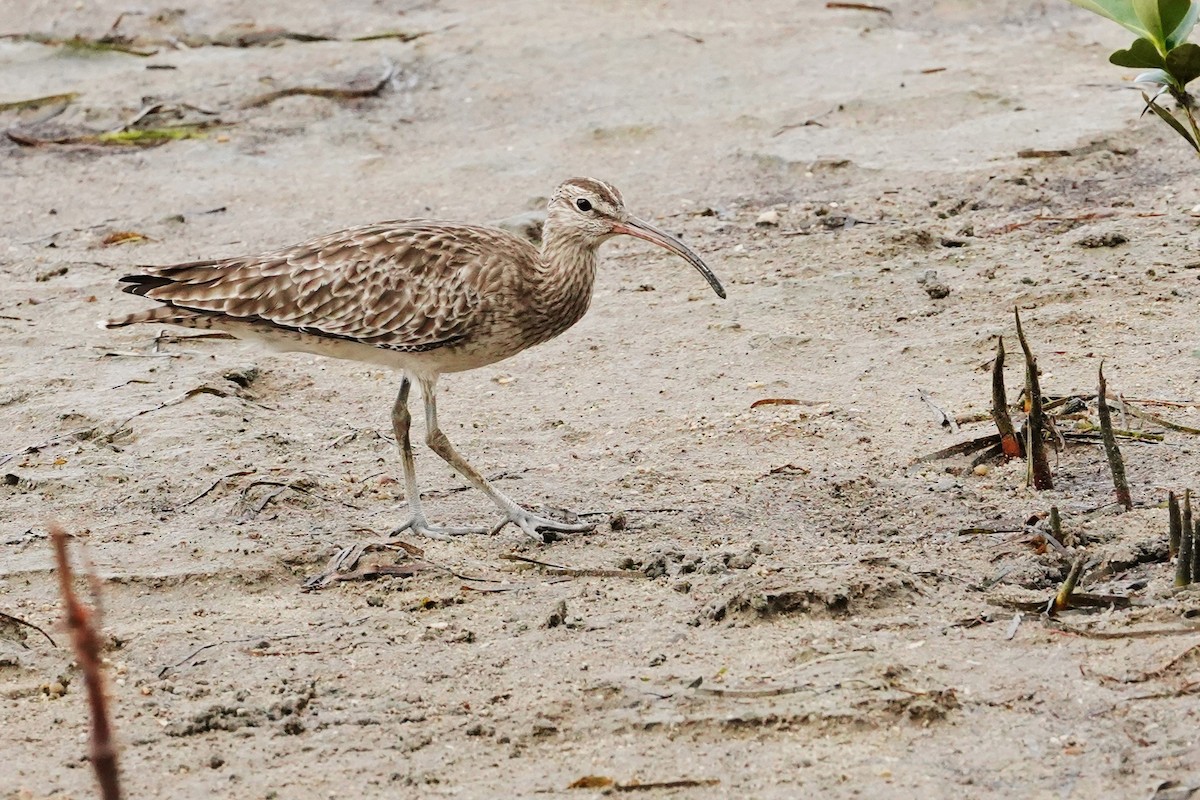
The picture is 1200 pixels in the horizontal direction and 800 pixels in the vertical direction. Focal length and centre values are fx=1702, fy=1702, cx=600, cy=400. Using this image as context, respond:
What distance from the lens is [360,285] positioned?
7816mm

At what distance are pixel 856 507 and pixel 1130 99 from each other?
5.67 metres

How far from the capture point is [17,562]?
6.79 m

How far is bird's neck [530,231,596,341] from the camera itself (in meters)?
7.83

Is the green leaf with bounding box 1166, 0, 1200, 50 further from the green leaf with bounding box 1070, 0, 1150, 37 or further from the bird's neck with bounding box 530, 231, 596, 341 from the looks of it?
the bird's neck with bounding box 530, 231, 596, 341

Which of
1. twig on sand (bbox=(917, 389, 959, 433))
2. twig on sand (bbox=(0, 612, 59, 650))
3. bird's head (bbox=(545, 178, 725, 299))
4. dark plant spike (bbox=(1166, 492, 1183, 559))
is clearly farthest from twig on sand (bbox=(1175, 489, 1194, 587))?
twig on sand (bbox=(0, 612, 59, 650))

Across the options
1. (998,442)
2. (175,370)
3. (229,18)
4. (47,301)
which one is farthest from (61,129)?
(998,442)

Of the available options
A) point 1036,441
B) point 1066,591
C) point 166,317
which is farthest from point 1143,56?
point 166,317

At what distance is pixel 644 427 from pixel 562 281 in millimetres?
825

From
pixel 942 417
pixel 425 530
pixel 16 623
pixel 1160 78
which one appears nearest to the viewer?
pixel 1160 78

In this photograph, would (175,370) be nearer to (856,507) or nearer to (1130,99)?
(856,507)

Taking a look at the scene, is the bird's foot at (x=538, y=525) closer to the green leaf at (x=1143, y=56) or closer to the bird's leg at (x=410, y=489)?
the bird's leg at (x=410, y=489)

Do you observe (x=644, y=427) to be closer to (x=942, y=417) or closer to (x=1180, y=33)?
(x=942, y=417)

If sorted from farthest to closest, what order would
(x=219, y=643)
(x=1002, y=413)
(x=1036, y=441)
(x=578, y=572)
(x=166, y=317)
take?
(x=166, y=317)
(x=1002, y=413)
(x=1036, y=441)
(x=578, y=572)
(x=219, y=643)

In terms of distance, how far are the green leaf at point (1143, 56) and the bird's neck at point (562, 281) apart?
3.15 meters
